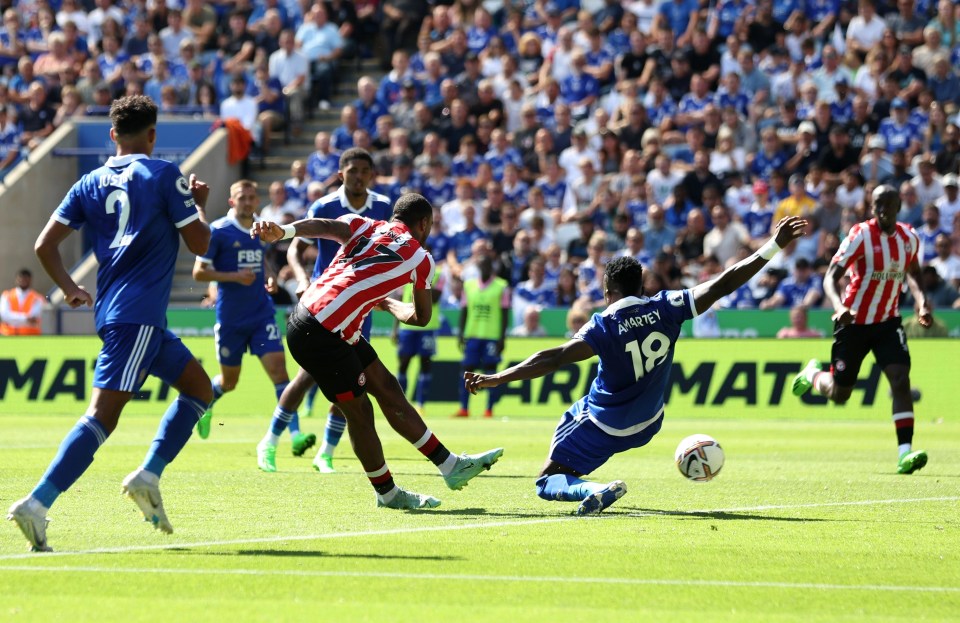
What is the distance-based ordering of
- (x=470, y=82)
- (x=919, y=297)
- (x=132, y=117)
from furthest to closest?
1. (x=470, y=82)
2. (x=919, y=297)
3. (x=132, y=117)

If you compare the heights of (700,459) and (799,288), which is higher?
(799,288)

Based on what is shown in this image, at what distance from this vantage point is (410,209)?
9641 mm

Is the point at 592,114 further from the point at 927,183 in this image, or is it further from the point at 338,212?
the point at 338,212

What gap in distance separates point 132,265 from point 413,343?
576 inches

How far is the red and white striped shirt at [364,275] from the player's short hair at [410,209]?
22 cm

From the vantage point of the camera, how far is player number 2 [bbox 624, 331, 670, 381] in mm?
9664

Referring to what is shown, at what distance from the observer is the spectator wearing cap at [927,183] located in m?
23.5

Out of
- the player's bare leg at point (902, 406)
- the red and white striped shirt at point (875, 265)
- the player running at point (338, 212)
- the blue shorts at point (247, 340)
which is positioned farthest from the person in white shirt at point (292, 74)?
the player's bare leg at point (902, 406)

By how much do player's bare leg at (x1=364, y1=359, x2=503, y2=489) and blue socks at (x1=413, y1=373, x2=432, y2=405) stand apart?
12.8 metres

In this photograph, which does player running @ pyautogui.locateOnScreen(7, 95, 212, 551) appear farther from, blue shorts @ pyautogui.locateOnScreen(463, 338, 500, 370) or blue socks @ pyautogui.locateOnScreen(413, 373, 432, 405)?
blue socks @ pyautogui.locateOnScreen(413, 373, 432, 405)

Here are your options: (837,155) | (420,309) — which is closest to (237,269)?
(420,309)

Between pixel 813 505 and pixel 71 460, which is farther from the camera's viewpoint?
pixel 813 505

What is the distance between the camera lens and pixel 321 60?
103ft

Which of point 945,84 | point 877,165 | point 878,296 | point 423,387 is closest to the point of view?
point 878,296
